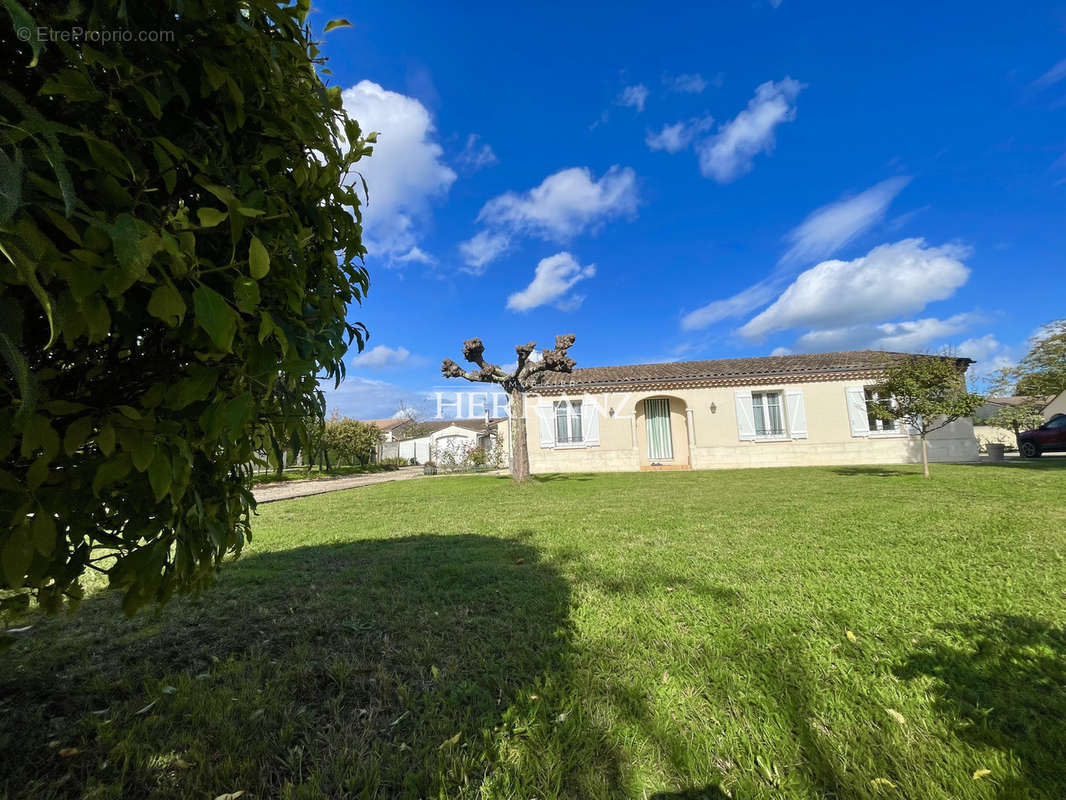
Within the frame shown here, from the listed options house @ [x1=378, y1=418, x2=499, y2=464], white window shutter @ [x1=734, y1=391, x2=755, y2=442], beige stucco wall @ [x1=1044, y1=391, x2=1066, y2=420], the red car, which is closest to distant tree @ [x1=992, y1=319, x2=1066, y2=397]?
beige stucco wall @ [x1=1044, y1=391, x2=1066, y2=420]

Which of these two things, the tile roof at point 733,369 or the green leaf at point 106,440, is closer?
the green leaf at point 106,440

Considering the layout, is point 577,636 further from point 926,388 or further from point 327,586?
point 926,388

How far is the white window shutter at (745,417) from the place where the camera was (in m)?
16.0

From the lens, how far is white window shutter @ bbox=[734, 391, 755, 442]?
16.0 m

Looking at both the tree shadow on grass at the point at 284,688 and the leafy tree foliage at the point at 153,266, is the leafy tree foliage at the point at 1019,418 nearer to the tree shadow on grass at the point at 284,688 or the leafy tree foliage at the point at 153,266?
the tree shadow on grass at the point at 284,688

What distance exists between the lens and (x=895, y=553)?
3977 millimetres

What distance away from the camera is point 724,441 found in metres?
16.1

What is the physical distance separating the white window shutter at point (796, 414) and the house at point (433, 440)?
15450 millimetres

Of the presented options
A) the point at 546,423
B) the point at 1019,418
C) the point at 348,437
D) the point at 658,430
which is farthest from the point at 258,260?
the point at 1019,418

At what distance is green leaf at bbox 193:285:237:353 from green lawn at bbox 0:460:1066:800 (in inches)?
60.5

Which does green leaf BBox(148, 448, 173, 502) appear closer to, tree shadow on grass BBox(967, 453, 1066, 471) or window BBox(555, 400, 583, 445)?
window BBox(555, 400, 583, 445)

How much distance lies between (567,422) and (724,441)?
19.3 ft

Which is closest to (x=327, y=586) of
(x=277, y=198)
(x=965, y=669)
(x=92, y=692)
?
(x=92, y=692)

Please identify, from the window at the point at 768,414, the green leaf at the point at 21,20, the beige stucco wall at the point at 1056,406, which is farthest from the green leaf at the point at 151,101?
the beige stucco wall at the point at 1056,406
